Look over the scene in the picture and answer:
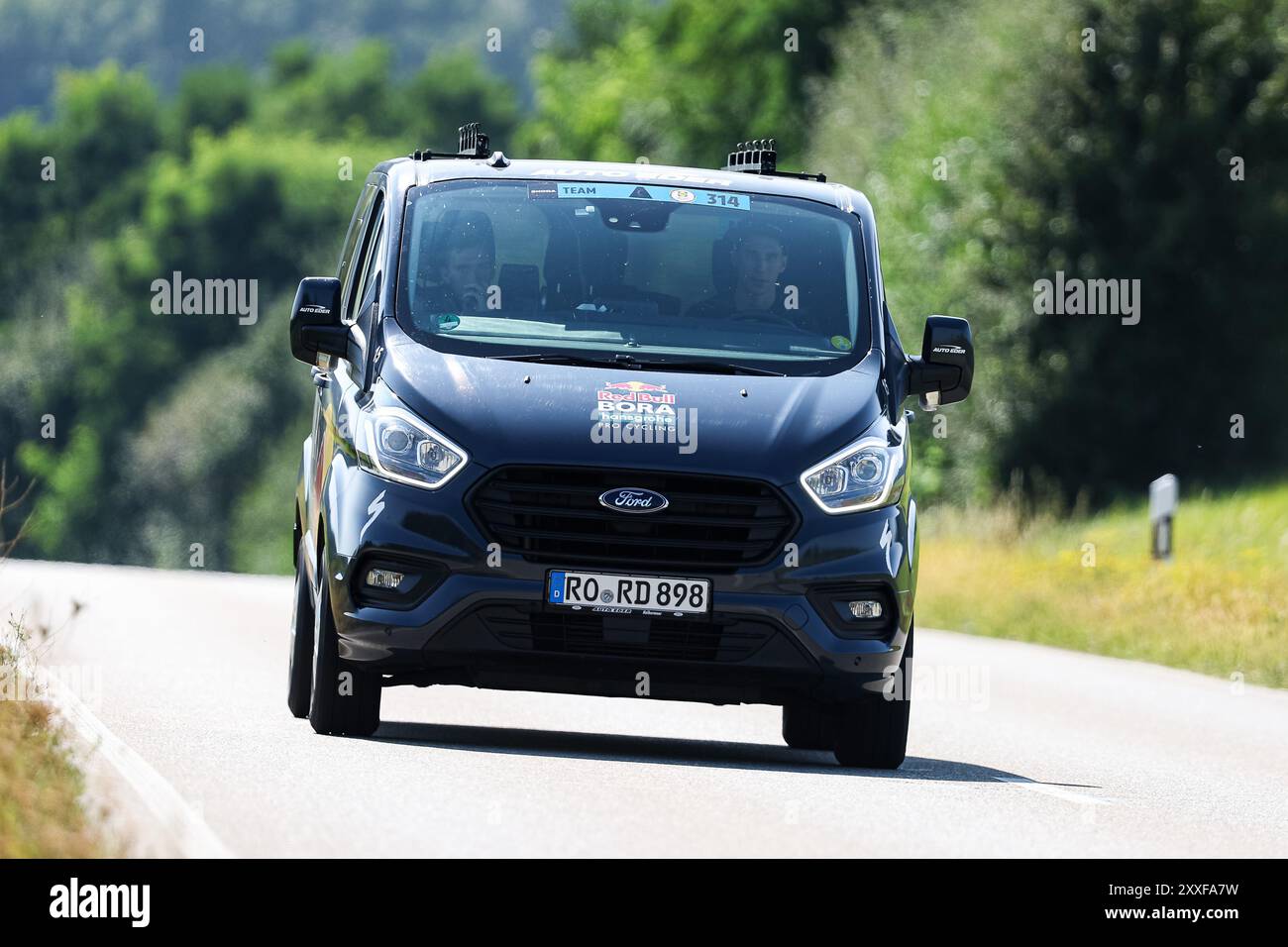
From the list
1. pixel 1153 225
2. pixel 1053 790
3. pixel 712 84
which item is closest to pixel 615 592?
pixel 1053 790

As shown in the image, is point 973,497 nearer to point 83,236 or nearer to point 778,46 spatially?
point 778,46

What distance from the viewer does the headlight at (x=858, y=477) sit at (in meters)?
10.7

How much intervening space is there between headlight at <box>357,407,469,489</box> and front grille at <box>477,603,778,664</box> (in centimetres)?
→ 55

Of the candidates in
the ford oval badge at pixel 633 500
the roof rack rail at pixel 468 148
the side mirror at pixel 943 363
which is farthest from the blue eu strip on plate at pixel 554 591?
the roof rack rail at pixel 468 148

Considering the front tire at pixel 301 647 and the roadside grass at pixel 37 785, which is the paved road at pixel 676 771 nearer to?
the front tire at pixel 301 647

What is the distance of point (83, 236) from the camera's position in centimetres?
9094

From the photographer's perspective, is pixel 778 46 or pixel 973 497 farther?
pixel 778 46

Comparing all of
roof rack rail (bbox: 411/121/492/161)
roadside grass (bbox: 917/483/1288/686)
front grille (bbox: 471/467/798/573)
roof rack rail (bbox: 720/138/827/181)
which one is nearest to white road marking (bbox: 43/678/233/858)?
front grille (bbox: 471/467/798/573)

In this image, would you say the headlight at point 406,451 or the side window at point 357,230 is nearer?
the headlight at point 406,451

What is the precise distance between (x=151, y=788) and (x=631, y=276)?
11.3ft

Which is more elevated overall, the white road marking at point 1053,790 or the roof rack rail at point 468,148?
the roof rack rail at point 468,148

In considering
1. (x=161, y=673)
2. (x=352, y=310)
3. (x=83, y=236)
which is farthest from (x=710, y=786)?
(x=83, y=236)

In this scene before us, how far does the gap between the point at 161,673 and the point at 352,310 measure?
12.2 ft

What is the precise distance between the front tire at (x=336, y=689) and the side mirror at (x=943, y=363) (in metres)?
2.56
